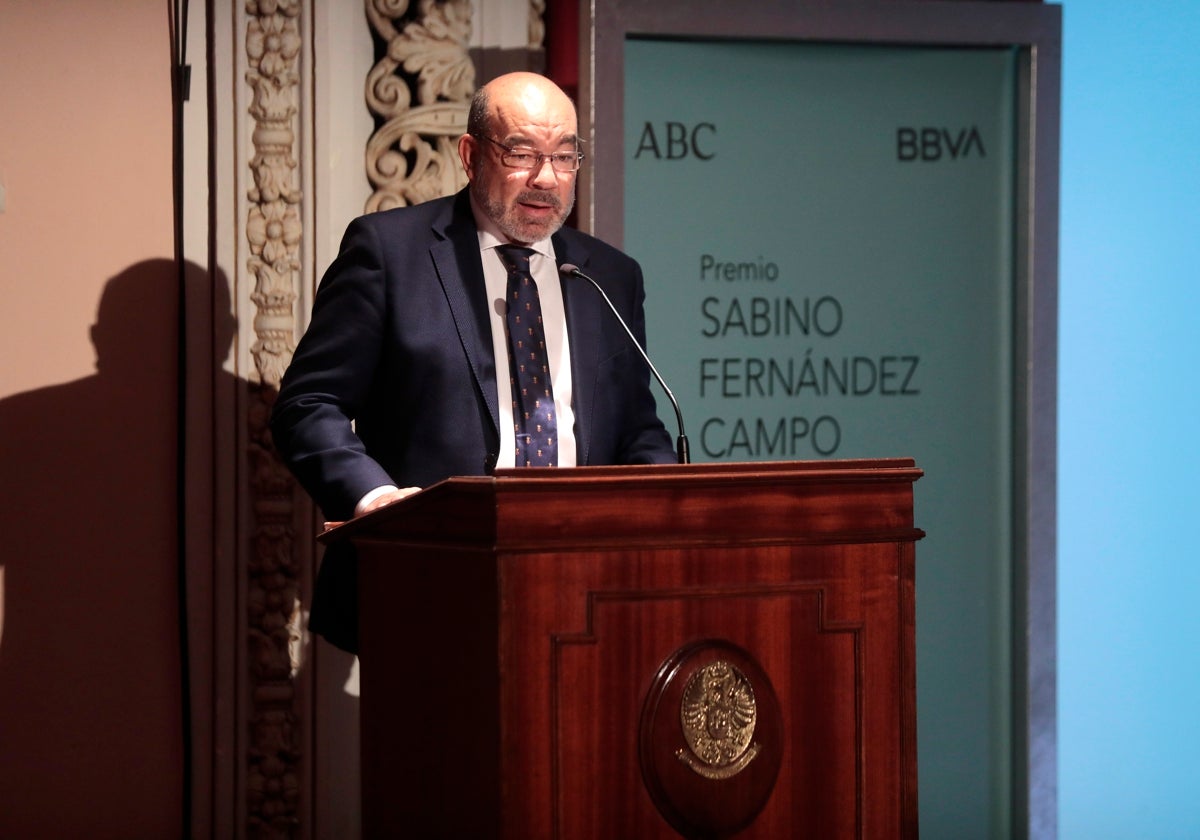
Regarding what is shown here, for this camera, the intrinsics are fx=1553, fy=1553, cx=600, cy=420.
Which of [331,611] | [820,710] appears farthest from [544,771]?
[331,611]

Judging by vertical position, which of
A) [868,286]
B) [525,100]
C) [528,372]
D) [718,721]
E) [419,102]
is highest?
[419,102]

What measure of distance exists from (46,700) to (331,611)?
41.5 inches

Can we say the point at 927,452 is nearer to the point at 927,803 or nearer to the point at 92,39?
the point at 927,803

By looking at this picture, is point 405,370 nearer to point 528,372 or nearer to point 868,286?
point 528,372

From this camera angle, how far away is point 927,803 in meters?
3.89

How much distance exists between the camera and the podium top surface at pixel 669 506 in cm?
195

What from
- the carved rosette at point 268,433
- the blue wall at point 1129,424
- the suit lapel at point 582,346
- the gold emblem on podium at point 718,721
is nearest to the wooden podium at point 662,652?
the gold emblem on podium at point 718,721

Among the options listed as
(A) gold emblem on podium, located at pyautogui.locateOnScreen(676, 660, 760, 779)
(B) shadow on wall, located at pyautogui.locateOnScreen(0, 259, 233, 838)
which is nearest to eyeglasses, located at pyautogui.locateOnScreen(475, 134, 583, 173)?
(B) shadow on wall, located at pyautogui.locateOnScreen(0, 259, 233, 838)

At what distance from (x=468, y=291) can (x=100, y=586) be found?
4.07 feet

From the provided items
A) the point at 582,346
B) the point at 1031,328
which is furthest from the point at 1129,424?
the point at 582,346

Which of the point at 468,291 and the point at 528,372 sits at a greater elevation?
the point at 468,291

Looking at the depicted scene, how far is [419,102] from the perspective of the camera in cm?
358

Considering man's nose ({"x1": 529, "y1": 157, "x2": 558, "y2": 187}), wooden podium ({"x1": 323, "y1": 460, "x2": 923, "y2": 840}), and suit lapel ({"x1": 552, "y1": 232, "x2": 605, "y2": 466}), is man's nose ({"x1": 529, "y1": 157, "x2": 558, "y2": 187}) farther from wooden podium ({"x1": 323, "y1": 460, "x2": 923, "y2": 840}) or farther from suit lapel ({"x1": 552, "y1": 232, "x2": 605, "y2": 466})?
wooden podium ({"x1": 323, "y1": 460, "x2": 923, "y2": 840})

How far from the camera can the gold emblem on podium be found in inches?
78.8
